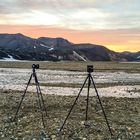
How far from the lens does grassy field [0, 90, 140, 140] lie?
57.6 feet

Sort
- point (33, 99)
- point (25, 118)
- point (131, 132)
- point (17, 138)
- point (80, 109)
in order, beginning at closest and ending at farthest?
point (17, 138), point (131, 132), point (25, 118), point (80, 109), point (33, 99)

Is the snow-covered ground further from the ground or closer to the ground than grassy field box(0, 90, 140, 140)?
closer to the ground

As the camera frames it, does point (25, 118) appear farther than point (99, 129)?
Yes

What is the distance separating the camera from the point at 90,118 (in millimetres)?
21438

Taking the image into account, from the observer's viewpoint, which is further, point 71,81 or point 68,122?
point 71,81

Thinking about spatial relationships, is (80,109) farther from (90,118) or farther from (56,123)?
(56,123)

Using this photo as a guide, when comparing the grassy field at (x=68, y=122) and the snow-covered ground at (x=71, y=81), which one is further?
the snow-covered ground at (x=71, y=81)

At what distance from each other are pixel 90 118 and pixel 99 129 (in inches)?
111

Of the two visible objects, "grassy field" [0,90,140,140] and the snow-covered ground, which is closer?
"grassy field" [0,90,140,140]

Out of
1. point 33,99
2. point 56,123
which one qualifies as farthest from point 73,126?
point 33,99

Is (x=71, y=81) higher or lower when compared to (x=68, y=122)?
lower

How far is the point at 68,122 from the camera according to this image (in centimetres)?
1980

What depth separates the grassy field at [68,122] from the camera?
17.5 metres

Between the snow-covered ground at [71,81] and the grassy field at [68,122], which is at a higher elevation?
the grassy field at [68,122]
